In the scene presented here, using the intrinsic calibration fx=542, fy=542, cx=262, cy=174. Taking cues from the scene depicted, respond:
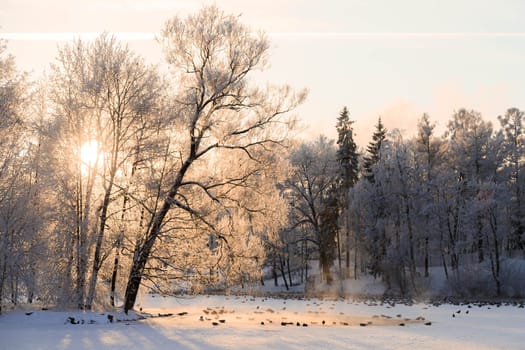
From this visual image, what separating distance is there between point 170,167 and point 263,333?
8.35 metres

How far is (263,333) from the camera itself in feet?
52.0

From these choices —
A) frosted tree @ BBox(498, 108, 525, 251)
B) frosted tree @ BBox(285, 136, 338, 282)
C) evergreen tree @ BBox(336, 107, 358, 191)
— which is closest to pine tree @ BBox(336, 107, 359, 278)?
evergreen tree @ BBox(336, 107, 358, 191)

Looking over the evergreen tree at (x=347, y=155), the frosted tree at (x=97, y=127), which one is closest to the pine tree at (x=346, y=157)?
the evergreen tree at (x=347, y=155)

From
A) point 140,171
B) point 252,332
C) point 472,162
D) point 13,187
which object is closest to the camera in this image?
point 252,332

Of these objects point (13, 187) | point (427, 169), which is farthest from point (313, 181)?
point (13, 187)

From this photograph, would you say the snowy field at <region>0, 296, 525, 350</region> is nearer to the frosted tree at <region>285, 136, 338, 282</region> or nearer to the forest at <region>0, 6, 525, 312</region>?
the forest at <region>0, 6, 525, 312</region>

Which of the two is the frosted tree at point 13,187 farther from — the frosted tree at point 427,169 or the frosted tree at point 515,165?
the frosted tree at point 515,165

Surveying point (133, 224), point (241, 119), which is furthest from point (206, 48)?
point (133, 224)

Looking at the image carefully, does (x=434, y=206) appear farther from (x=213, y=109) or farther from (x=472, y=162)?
(x=213, y=109)

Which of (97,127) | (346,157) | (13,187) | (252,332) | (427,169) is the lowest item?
(252,332)

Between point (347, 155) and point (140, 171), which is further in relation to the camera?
point (347, 155)

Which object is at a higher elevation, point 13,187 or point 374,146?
point 374,146

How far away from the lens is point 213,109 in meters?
22.1

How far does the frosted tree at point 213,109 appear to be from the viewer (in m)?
21.6
